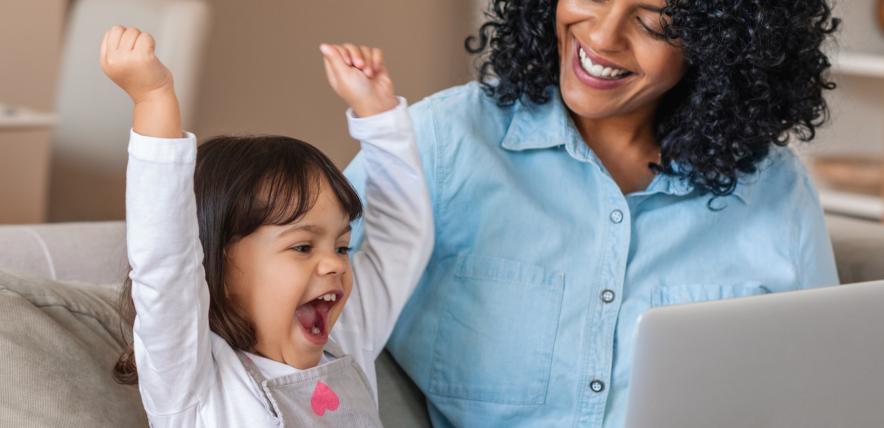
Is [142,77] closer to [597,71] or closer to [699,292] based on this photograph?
[597,71]

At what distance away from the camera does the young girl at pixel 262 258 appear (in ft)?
3.17

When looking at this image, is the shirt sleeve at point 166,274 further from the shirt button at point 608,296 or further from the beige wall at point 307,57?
the beige wall at point 307,57

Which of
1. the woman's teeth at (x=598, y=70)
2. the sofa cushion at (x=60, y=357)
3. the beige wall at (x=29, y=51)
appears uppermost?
the woman's teeth at (x=598, y=70)

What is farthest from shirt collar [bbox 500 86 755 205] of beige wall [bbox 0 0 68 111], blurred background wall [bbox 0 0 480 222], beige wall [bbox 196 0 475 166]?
beige wall [bbox 196 0 475 166]

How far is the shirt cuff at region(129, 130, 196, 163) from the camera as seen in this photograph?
37.5 inches

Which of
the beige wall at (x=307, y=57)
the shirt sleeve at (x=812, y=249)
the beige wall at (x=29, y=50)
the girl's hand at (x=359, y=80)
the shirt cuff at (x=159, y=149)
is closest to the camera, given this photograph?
the shirt cuff at (x=159, y=149)

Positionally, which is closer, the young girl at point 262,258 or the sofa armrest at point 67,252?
the young girl at point 262,258

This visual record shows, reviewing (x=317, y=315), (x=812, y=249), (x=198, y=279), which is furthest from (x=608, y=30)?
(x=198, y=279)

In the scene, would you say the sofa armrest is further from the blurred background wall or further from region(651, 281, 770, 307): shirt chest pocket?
the blurred background wall

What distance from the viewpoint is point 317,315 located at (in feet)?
3.77

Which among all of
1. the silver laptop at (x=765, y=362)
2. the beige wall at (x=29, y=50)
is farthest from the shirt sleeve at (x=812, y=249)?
the beige wall at (x=29, y=50)

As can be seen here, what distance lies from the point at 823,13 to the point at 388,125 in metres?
0.60

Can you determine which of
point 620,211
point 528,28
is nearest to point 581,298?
point 620,211

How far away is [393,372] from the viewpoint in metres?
1.47
